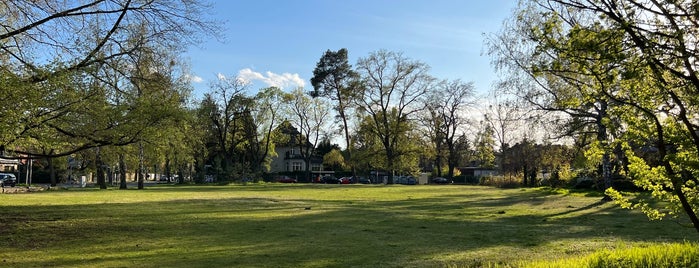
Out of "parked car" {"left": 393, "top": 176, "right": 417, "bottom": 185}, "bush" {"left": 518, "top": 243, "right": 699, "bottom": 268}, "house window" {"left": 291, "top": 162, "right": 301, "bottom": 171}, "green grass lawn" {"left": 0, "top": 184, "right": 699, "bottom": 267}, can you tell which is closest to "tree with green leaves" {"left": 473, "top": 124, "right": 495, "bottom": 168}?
"parked car" {"left": 393, "top": 176, "right": 417, "bottom": 185}

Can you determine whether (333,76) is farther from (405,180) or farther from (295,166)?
(295,166)

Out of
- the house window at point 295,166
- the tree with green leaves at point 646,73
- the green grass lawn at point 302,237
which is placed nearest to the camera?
the tree with green leaves at point 646,73

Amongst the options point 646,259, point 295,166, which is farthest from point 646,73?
point 295,166

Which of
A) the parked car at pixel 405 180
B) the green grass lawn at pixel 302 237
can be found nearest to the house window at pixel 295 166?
the parked car at pixel 405 180

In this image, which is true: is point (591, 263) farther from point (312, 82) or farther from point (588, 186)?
point (312, 82)

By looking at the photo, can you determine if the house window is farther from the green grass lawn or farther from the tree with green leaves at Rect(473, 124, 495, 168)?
the green grass lawn

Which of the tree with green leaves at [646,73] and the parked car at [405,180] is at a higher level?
the tree with green leaves at [646,73]

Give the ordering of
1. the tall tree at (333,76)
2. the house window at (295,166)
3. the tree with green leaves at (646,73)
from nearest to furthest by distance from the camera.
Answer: the tree with green leaves at (646,73)
the tall tree at (333,76)
the house window at (295,166)

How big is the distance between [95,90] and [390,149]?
53.8 m

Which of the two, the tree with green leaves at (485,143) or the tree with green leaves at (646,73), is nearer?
the tree with green leaves at (646,73)

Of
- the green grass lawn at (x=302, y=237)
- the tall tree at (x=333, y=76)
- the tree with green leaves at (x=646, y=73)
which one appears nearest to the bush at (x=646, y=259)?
the tree with green leaves at (x=646, y=73)

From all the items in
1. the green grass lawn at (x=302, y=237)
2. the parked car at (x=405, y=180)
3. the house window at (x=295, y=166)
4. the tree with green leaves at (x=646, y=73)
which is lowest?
the green grass lawn at (x=302, y=237)

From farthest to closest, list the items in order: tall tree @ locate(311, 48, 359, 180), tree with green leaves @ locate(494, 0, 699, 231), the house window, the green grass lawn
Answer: the house window → tall tree @ locate(311, 48, 359, 180) → the green grass lawn → tree with green leaves @ locate(494, 0, 699, 231)

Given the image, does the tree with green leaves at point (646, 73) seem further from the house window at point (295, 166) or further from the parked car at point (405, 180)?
the house window at point (295, 166)
